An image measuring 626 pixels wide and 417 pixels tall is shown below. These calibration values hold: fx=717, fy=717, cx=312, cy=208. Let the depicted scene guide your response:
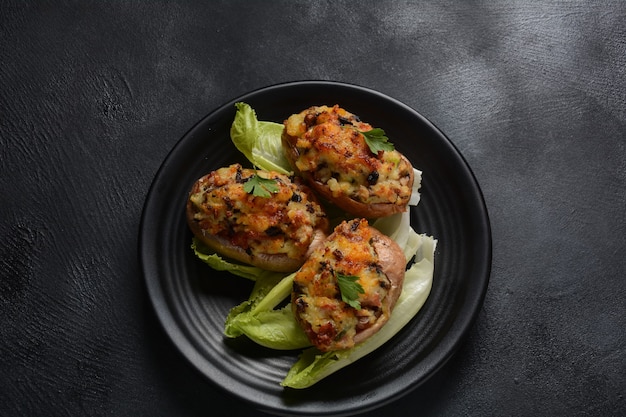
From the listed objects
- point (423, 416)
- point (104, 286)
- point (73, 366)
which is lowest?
point (423, 416)

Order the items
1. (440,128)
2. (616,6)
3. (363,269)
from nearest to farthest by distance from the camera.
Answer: (363,269)
(440,128)
(616,6)

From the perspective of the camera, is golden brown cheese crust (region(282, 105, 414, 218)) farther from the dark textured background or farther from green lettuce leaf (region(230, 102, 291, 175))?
the dark textured background

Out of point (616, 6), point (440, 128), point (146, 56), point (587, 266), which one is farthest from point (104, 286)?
point (616, 6)

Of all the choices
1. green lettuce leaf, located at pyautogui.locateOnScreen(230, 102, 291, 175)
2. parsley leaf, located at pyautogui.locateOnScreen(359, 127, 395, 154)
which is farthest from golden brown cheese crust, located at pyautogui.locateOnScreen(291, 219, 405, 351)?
green lettuce leaf, located at pyautogui.locateOnScreen(230, 102, 291, 175)

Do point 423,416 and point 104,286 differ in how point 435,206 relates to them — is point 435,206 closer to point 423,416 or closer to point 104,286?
point 423,416

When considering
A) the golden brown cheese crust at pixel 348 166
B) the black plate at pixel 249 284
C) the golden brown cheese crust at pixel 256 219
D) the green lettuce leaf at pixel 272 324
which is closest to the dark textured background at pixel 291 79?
the black plate at pixel 249 284

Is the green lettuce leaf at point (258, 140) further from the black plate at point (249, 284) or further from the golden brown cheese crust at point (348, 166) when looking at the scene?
the golden brown cheese crust at point (348, 166)
